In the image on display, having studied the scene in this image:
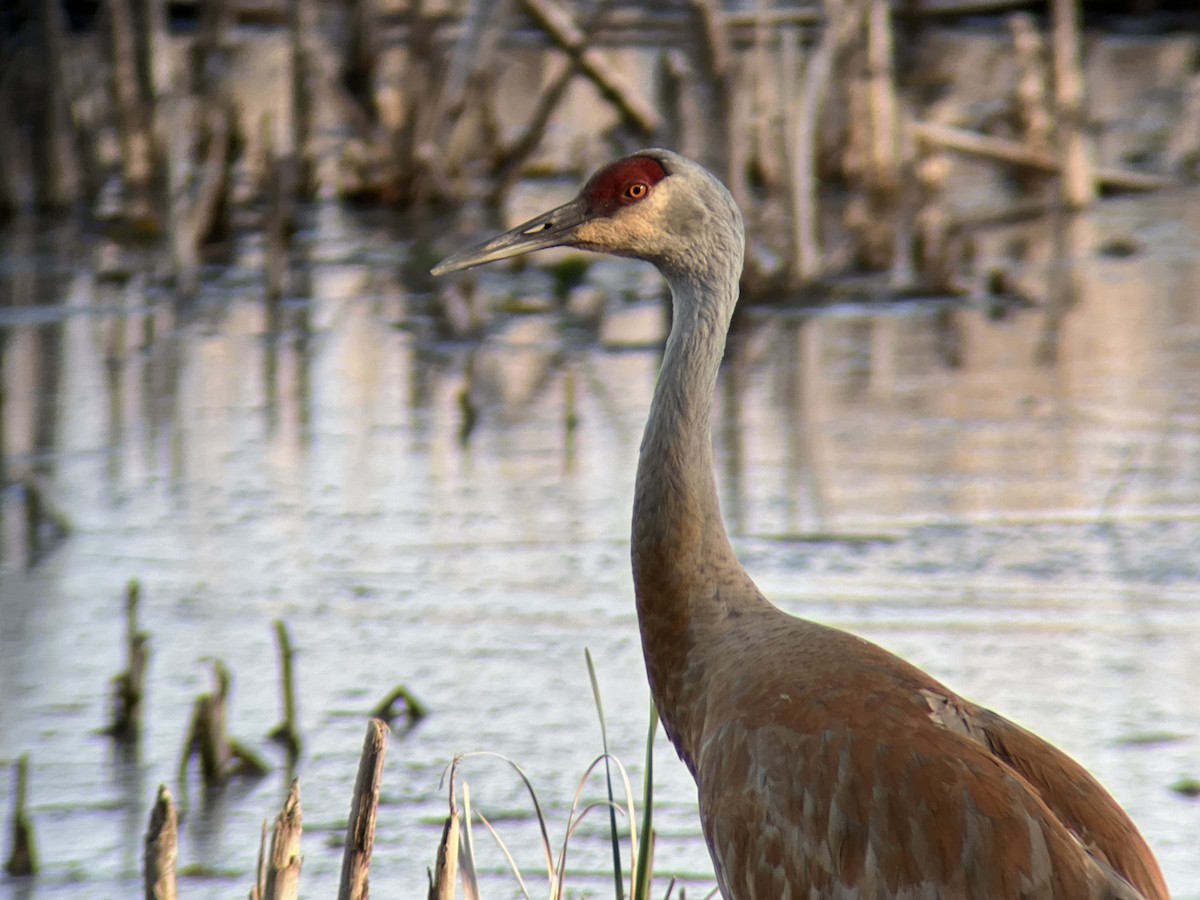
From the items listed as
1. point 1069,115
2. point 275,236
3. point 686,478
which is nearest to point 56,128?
point 275,236

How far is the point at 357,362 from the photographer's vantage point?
843 centimetres

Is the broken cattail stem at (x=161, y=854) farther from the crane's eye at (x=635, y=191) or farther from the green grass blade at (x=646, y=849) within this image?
the crane's eye at (x=635, y=191)

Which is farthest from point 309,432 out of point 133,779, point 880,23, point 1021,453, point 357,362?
point 880,23

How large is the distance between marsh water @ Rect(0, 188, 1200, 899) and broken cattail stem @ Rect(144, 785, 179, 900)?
1.03 metres

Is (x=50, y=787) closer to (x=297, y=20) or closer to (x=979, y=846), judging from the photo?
(x=979, y=846)

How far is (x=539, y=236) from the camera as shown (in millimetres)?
3893

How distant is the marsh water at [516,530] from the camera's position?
437cm

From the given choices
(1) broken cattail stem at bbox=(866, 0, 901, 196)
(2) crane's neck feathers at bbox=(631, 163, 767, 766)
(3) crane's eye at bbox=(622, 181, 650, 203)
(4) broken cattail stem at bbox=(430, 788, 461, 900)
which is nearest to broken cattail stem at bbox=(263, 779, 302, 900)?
(4) broken cattail stem at bbox=(430, 788, 461, 900)

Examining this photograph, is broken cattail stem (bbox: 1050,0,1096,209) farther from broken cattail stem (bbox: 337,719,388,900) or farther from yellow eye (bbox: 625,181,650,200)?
broken cattail stem (bbox: 337,719,388,900)

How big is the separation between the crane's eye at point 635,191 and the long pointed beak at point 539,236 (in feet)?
0.30

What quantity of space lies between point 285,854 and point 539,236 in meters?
1.44

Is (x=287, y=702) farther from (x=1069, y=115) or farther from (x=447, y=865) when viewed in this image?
(x=1069, y=115)

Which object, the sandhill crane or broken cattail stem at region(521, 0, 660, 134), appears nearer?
the sandhill crane

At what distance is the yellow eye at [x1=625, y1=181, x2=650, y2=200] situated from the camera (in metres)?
3.82
